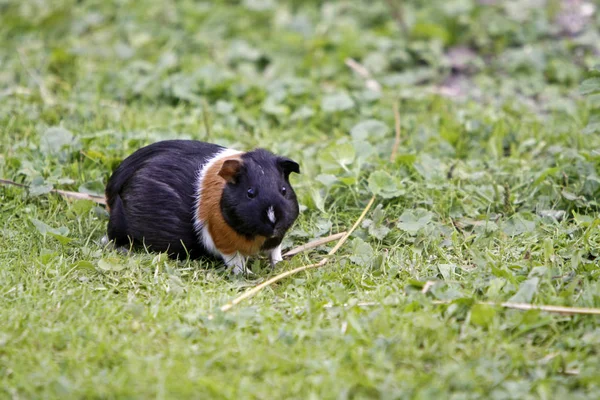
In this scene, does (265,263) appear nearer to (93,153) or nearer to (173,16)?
(93,153)

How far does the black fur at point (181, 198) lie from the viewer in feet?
15.1

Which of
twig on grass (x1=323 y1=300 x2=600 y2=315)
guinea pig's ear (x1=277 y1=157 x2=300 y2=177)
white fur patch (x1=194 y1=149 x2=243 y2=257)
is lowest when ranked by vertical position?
twig on grass (x1=323 y1=300 x2=600 y2=315)

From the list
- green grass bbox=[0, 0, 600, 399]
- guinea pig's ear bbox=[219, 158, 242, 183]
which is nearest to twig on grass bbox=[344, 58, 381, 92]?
green grass bbox=[0, 0, 600, 399]

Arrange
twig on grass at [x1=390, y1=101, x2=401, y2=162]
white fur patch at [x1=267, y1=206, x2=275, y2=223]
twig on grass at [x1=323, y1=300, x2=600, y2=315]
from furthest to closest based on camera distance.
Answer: twig on grass at [x1=390, y1=101, x2=401, y2=162] → white fur patch at [x1=267, y1=206, x2=275, y2=223] → twig on grass at [x1=323, y1=300, x2=600, y2=315]

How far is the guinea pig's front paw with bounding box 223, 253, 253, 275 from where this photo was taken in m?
4.86

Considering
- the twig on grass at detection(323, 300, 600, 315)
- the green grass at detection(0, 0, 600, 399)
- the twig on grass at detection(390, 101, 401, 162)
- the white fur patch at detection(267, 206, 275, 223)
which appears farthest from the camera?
the twig on grass at detection(390, 101, 401, 162)

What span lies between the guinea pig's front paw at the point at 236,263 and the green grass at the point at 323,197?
88mm

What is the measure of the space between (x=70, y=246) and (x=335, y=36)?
14.9 ft

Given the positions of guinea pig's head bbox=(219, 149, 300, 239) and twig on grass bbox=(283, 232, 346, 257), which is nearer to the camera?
guinea pig's head bbox=(219, 149, 300, 239)

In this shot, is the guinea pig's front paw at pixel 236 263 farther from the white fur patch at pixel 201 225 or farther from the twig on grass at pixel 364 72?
the twig on grass at pixel 364 72

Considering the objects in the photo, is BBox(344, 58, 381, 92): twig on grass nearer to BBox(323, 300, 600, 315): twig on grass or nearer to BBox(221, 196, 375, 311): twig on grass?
BBox(221, 196, 375, 311): twig on grass

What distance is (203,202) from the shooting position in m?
4.85

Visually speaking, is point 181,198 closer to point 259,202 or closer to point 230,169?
point 230,169

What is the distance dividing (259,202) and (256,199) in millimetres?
33
